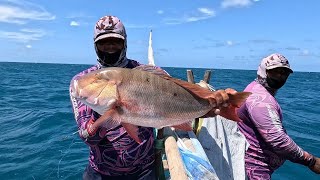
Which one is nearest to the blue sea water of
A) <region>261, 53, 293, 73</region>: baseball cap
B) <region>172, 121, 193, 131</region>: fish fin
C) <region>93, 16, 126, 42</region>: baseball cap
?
<region>261, 53, 293, 73</region>: baseball cap

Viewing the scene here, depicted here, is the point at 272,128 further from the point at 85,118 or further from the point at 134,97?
the point at 134,97

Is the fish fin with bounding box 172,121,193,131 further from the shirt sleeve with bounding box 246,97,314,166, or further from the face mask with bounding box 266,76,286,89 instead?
the face mask with bounding box 266,76,286,89

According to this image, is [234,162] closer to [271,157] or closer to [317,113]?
[271,157]

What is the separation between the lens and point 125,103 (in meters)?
2.69

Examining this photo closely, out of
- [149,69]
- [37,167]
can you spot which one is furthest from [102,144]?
[37,167]

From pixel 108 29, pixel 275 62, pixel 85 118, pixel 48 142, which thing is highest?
pixel 108 29

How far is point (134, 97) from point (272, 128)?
8.18 feet

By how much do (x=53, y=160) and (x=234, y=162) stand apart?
21.0ft

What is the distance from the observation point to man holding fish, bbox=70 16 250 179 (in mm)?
2713

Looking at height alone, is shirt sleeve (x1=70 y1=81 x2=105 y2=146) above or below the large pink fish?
below

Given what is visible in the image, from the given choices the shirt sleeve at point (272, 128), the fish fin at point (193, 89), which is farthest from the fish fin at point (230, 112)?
the shirt sleeve at point (272, 128)

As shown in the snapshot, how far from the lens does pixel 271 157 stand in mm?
4895

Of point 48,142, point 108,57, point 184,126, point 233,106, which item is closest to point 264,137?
point 233,106

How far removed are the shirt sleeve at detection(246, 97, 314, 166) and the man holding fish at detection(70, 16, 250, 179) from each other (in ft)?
4.89
